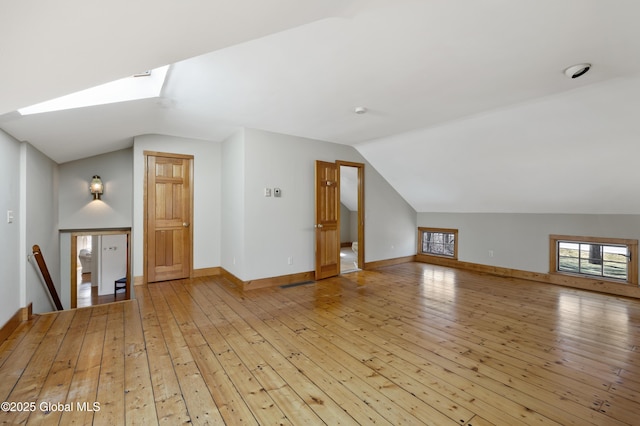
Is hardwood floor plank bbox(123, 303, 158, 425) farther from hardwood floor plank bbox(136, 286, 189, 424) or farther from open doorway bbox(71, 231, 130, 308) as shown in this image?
open doorway bbox(71, 231, 130, 308)

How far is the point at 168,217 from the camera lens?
477cm

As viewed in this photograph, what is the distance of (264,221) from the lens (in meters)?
4.47

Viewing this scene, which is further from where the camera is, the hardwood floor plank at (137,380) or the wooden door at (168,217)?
the wooden door at (168,217)

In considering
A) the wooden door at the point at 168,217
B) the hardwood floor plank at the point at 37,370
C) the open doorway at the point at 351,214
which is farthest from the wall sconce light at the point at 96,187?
the open doorway at the point at 351,214

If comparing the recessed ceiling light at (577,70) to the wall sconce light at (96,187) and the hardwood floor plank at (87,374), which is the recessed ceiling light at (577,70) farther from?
the wall sconce light at (96,187)

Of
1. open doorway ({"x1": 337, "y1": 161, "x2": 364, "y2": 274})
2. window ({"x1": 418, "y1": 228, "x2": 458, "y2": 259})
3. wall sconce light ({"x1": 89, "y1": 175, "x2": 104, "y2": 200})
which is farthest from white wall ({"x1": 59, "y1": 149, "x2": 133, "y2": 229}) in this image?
window ({"x1": 418, "y1": 228, "x2": 458, "y2": 259})

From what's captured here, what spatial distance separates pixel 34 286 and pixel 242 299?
2.47 m

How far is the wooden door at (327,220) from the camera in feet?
16.1

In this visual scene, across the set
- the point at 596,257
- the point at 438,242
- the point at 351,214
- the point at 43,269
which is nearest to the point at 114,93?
the point at 43,269

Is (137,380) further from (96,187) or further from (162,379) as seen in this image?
(96,187)

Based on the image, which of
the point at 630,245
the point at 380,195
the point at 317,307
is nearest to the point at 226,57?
the point at 317,307

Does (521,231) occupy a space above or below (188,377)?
above

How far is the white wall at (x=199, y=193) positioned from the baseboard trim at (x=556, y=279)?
→ 4825 millimetres

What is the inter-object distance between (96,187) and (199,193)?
6.36 ft
